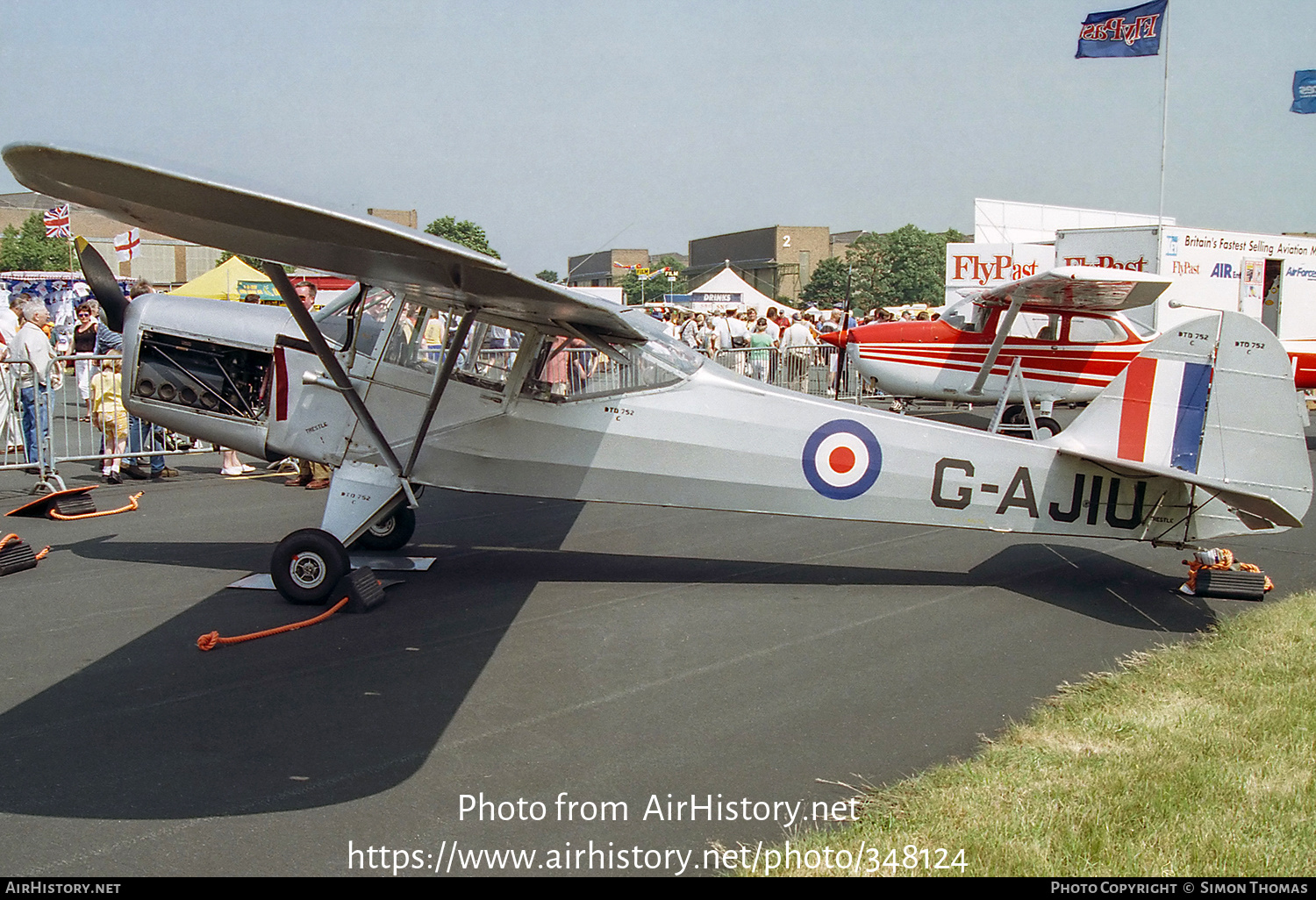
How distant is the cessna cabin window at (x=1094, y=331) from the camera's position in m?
14.8

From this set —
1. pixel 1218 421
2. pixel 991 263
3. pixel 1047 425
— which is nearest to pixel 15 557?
pixel 1218 421

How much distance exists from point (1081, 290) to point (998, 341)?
172 centimetres

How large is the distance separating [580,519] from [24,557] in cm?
469

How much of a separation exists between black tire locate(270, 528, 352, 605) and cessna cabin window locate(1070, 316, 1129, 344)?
40.9 ft

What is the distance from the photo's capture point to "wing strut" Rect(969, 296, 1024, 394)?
14000mm

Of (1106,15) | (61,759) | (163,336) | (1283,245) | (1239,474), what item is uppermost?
(1106,15)

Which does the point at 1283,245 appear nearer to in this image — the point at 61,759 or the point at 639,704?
the point at 639,704

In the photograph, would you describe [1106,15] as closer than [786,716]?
No

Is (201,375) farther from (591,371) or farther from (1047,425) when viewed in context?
(1047,425)

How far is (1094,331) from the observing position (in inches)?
583

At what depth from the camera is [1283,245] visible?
2081 cm

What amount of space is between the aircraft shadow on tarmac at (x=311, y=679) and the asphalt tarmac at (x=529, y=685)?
0.06 feet

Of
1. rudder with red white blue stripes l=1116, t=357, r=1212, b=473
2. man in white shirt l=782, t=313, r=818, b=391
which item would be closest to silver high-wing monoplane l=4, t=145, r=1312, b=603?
rudder with red white blue stripes l=1116, t=357, r=1212, b=473
